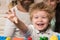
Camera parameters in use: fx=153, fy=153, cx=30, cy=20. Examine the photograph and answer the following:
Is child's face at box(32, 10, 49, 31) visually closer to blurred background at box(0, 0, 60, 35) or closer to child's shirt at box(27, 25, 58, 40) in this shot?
child's shirt at box(27, 25, 58, 40)

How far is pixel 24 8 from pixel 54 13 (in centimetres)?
13

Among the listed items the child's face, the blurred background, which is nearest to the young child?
the child's face

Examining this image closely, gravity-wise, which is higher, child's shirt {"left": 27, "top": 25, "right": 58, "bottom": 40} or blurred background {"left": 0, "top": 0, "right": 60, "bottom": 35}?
blurred background {"left": 0, "top": 0, "right": 60, "bottom": 35}

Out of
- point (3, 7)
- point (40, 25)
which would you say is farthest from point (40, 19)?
point (3, 7)

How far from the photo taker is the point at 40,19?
572mm

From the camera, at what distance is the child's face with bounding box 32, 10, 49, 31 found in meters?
0.57

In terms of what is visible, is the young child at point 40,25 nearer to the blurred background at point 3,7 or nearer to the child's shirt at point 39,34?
the child's shirt at point 39,34

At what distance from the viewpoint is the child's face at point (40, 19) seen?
573 millimetres

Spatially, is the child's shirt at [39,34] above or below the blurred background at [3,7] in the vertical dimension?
below

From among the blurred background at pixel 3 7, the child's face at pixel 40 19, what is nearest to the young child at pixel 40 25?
the child's face at pixel 40 19

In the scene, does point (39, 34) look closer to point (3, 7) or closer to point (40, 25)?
point (40, 25)

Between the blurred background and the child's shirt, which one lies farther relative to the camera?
the blurred background

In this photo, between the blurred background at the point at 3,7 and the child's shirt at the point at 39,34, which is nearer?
the child's shirt at the point at 39,34

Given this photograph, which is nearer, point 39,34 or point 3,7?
point 39,34
